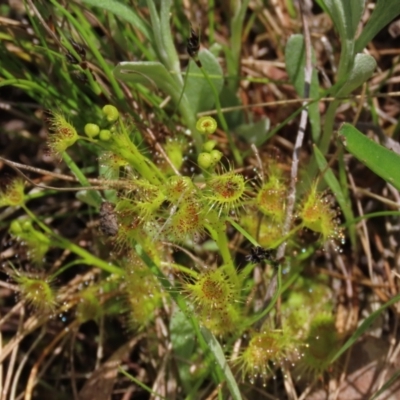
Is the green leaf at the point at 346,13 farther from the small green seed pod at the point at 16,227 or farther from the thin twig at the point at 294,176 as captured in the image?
the small green seed pod at the point at 16,227

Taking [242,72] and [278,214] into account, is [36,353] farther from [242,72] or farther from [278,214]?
[242,72]

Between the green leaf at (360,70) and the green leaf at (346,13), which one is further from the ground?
the green leaf at (346,13)

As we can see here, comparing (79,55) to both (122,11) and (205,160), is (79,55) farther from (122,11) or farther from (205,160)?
(205,160)

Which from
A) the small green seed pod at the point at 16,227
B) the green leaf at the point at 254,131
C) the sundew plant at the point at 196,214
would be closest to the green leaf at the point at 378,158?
the sundew plant at the point at 196,214

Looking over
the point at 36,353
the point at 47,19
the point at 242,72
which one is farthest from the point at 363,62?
the point at 36,353

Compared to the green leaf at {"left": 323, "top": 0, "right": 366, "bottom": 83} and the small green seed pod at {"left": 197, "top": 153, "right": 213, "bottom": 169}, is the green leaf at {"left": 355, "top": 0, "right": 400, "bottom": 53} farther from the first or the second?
the small green seed pod at {"left": 197, "top": 153, "right": 213, "bottom": 169}

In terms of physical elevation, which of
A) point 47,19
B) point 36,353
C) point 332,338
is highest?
point 47,19
